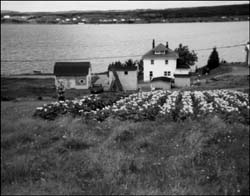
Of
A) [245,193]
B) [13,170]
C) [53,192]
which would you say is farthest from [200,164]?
[13,170]

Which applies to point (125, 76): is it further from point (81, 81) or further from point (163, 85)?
point (81, 81)

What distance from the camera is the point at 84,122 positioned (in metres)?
9.10

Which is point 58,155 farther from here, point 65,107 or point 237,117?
point 237,117

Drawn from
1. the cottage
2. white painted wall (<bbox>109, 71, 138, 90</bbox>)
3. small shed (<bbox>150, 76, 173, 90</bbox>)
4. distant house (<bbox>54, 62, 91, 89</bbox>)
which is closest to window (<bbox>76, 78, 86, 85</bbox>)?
distant house (<bbox>54, 62, 91, 89</bbox>)

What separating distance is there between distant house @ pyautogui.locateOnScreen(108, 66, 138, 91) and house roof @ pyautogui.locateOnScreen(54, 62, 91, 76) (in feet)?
15.3

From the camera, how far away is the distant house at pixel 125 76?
36969 mm

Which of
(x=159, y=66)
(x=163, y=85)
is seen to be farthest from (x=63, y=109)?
(x=159, y=66)

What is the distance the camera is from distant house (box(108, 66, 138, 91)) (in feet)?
121

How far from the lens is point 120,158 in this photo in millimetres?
6242

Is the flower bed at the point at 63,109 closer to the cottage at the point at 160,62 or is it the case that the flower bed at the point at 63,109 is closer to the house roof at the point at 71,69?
the house roof at the point at 71,69

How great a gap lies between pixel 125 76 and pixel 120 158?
32.0 metres

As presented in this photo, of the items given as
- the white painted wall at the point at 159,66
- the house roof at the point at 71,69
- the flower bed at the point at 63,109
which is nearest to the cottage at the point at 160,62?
the white painted wall at the point at 159,66

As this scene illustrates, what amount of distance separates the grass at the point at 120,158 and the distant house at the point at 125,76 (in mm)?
28343

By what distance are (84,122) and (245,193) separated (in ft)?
17.7
